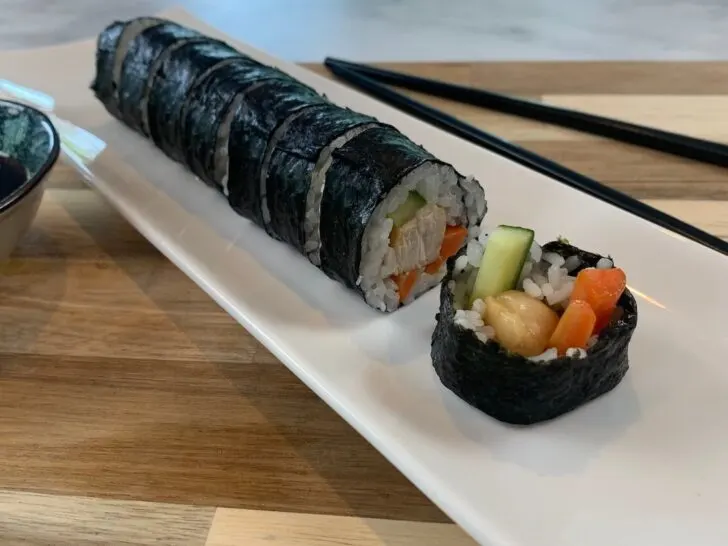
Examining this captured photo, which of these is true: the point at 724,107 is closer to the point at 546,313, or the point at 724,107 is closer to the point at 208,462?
the point at 546,313

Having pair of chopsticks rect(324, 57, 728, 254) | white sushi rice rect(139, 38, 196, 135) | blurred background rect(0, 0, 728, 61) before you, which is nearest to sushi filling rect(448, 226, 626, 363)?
pair of chopsticks rect(324, 57, 728, 254)

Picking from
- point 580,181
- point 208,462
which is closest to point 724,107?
point 580,181

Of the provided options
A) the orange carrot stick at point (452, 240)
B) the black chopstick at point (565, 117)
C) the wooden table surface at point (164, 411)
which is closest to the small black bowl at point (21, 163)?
the wooden table surface at point (164, 411)

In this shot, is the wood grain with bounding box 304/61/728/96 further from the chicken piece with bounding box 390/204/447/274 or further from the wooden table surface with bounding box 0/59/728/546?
the chicken piece with bounding box 390/204/447/274

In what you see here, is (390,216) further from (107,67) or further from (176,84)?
(107,67)

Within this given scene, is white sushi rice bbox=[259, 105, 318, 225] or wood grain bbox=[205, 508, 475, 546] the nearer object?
wood grain bbox=[205, 508, 475, 546]

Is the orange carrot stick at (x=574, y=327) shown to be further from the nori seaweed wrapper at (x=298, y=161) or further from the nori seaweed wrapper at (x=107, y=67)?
the nori seaweed wrapper at (x=107, y=67)
